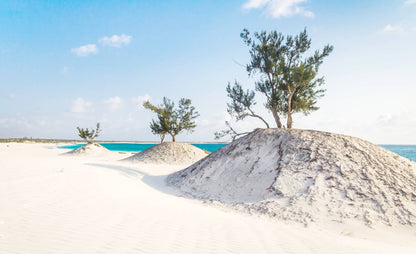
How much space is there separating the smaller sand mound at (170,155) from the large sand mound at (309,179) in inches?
401

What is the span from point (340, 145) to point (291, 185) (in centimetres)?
331

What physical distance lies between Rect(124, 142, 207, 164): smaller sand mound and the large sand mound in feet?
33.4

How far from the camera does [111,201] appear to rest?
6434 mm

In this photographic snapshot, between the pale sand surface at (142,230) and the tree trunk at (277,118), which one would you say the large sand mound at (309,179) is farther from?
the tree trunk at (277,118)

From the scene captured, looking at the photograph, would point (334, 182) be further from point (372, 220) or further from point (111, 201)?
point (111, 201)

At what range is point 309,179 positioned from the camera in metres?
8.10

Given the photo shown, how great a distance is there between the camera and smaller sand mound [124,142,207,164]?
861 inches

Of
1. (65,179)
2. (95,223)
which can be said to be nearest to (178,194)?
(65,179)

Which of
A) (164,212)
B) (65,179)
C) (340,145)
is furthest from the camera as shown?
(340,145)

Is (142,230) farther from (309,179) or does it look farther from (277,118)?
(277,118)

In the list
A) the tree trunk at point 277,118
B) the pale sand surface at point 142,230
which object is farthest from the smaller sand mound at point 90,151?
the tree trunk at point 277,118

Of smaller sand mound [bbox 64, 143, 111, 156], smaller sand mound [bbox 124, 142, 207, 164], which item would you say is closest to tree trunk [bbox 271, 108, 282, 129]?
smaller sand mound [bbox 124, 142, 207, 164]

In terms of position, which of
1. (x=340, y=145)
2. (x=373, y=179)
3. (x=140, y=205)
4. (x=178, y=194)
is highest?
(x=340, y=145)

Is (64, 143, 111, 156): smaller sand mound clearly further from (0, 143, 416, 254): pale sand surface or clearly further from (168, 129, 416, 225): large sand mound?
(0, 143, 416, 254): pale sand surface
